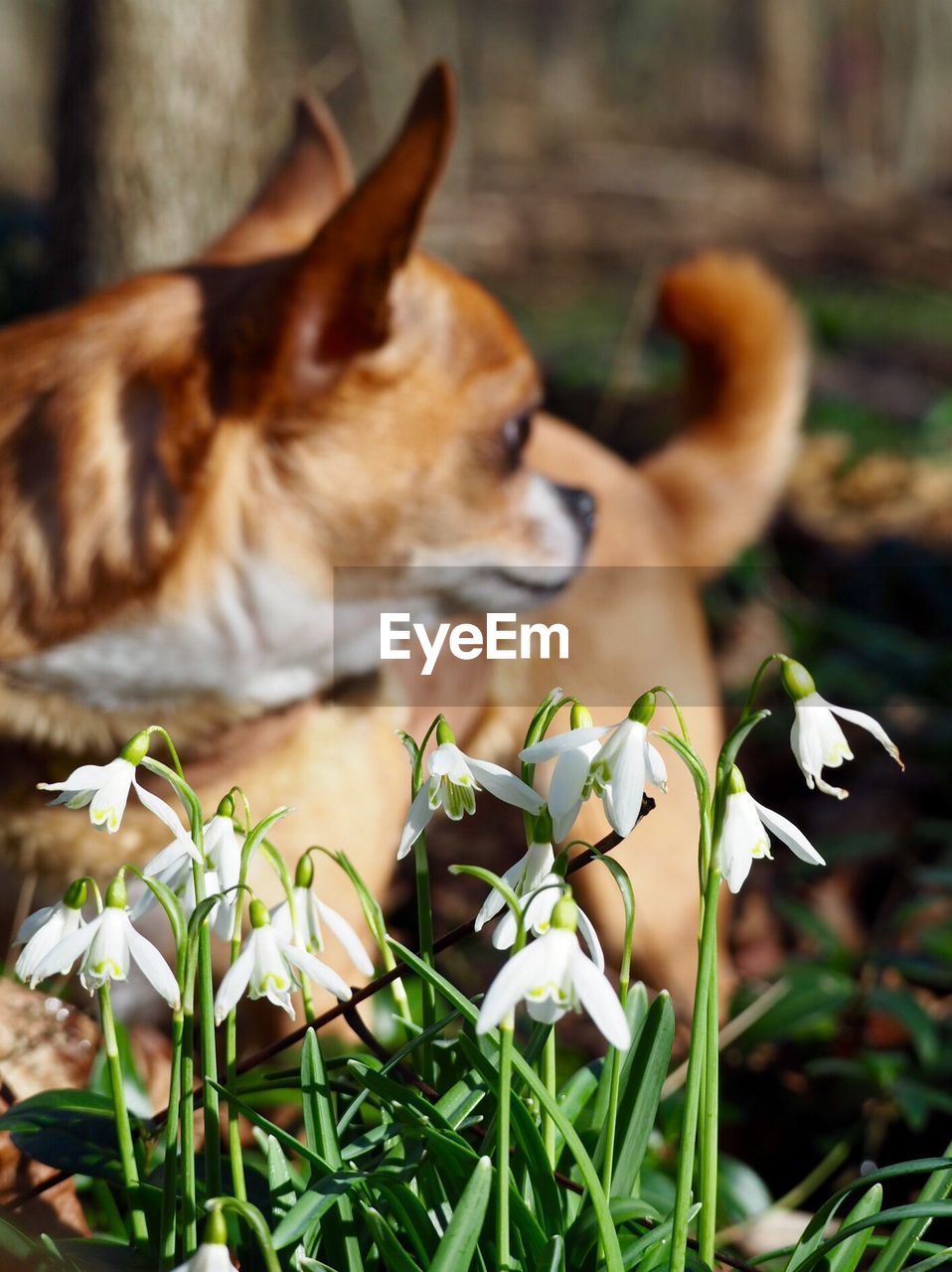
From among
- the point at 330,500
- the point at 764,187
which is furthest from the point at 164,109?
the point at 764,187

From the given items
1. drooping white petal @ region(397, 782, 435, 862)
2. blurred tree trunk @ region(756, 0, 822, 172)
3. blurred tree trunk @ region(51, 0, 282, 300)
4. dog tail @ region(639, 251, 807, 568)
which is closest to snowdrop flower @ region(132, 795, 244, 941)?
drooping white petal @ region(397, 782, 435, 862)

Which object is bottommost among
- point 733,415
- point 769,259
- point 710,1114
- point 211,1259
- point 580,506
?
point 769,259

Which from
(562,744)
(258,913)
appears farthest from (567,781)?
(258,913)

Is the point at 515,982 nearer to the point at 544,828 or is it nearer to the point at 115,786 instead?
the point at 544,828

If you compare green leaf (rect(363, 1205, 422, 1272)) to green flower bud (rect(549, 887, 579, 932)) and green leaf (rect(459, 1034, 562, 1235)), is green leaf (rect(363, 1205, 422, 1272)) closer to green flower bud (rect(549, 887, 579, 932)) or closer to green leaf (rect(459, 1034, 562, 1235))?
green leaf (rect(459, 1034, 562, 1235))

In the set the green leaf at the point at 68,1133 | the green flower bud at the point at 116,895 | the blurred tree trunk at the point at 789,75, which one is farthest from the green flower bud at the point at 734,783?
the blurred tree trunk at the point at 789,75

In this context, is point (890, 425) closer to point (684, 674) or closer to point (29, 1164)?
point (684, 674)

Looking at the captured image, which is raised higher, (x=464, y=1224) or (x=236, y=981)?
(x=236, y=981)
